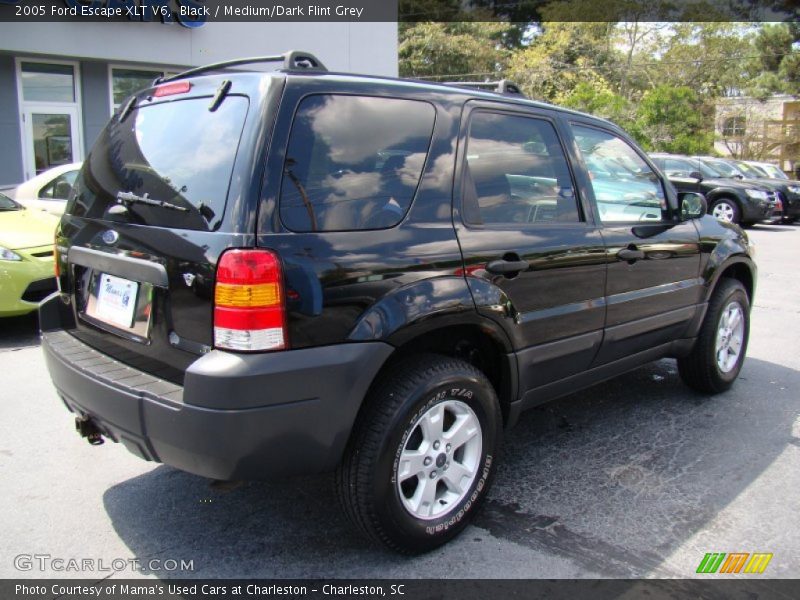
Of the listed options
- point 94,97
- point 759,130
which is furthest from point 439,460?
point 759,130

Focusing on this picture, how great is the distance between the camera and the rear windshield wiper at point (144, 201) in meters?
2.58

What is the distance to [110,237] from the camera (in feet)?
9.32

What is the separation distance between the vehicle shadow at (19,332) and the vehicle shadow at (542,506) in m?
2.68

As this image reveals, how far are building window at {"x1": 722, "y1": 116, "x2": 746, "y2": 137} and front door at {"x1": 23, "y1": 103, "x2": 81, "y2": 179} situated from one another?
1299 inches

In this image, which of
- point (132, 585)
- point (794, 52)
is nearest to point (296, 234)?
point (132, 585)

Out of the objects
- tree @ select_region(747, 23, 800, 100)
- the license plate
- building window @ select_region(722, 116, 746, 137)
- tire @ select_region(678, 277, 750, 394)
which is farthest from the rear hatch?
building window @ select_region(722, 116, 746, 137)

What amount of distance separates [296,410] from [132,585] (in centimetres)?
101

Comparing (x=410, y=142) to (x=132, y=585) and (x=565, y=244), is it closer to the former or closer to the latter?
(x=565, y=244)

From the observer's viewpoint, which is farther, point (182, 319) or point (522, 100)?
point (522, 100)

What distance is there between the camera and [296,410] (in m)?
2.37

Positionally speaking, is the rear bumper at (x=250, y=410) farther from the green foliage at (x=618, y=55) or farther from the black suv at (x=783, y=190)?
the green foliage at (x=618, y=55)

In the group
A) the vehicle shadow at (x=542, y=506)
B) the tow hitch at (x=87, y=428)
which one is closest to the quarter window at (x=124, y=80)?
the vehicle shadow at (x=542, y=506)

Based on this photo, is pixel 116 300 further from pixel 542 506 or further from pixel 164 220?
pixel 542 506

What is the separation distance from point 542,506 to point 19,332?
5.19 metres
